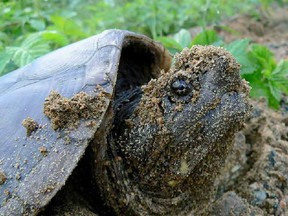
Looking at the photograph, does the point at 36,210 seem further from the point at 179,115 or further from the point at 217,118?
the point at 217,118

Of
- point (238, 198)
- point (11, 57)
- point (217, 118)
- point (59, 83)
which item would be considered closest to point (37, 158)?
point (59, 83)

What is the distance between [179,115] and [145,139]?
19cm

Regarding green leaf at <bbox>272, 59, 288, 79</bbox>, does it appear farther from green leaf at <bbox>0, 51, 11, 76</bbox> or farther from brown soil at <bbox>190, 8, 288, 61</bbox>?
green leaf at <bbox>0, 51, 11, 76</bbox>

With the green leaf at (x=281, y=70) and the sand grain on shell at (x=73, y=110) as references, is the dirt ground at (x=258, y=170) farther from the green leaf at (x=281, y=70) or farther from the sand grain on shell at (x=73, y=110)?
the sand grain on shell at (x=73, y=110)

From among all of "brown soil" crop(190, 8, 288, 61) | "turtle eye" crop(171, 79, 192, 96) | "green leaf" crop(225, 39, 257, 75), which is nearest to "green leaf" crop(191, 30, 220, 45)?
"green leaf" crop(225, 39, 257, 75)

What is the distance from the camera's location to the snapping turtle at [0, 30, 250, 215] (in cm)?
169

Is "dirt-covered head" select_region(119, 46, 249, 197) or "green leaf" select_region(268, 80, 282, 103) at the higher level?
"dirt-covered head" select_region(119, 46, 249, 197)

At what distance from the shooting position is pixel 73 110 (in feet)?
5.81

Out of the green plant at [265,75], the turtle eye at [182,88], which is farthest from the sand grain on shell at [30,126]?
the green plant at [265,75]

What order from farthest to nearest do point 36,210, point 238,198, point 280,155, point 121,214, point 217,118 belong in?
point 280,155, point 238,198, point 121,214, point 217,118, point 36,210

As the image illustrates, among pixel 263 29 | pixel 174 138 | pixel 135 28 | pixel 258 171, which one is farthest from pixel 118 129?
pixel 263 29

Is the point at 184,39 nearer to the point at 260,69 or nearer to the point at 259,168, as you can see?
the point at 260,69

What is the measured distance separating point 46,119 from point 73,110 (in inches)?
4.5

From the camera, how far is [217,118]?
185 cm
